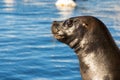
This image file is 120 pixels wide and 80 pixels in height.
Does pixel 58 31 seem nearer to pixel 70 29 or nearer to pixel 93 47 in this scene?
pixel 70 29

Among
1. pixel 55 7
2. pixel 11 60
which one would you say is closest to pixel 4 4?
pixel 55 7

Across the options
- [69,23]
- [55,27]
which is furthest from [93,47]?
[55,27]

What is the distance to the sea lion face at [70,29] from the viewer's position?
22.6ft

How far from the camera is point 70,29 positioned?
6965mm

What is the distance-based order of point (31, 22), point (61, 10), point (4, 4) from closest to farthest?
point (31, 22) → point (61, 10) → point (4, 4)

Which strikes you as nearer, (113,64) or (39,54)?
(113,64)

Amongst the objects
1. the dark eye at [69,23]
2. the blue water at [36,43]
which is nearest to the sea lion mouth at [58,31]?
the dark eye at [69,23]

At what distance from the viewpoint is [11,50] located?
14250mm

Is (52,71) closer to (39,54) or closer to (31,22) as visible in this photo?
(39,54)

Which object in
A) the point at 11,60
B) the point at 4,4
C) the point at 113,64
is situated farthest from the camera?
the point at 4,4

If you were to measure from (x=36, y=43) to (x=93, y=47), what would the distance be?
27.8 ft

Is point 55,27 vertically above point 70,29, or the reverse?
point 55,27

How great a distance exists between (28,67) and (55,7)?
1312cm

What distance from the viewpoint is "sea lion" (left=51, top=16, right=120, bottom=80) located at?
22.0 feet
